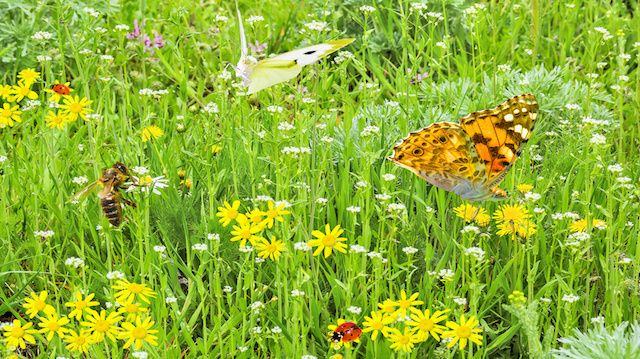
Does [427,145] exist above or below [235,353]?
above

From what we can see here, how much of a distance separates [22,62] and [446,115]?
2.15m

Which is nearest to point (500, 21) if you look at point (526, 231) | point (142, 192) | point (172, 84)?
point (172, 84)

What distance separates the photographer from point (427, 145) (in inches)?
138

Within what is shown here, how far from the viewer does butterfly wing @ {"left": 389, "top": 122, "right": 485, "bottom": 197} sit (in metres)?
3.48

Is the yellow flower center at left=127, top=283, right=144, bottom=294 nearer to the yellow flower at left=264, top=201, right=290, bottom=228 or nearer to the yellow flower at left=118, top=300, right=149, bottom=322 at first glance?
the yellow flower at left=118, top=300, right=149, bottom=322

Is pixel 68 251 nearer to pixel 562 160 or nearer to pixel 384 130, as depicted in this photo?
pixel 384 130

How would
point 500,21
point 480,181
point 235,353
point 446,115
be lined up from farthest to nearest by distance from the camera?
1. point 500,21
2. point 446,115
3. point 480,181
4. point 235,353

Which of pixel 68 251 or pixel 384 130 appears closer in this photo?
pixel 68 251

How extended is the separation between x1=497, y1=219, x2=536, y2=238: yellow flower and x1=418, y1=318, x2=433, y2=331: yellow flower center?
0.65 meters

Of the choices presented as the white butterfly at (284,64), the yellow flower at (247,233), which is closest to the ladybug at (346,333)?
the yellow flower at (247,233)

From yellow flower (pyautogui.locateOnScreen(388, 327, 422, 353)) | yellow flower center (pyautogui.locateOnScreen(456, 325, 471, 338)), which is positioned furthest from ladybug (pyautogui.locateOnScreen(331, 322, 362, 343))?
yellow flower center (pyautogui.locateOnScreen(456, 325, 471, 338))

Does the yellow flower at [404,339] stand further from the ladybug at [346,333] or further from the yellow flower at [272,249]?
the yellow flower at [272,249]

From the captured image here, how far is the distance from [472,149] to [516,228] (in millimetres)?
303

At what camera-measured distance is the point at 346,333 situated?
271 centimetres
